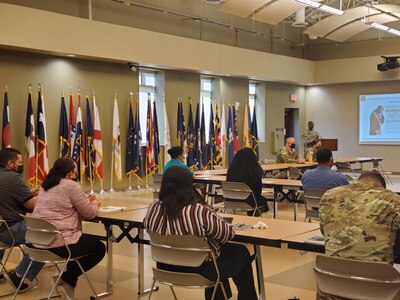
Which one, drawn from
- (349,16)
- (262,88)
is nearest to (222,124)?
(262,88)

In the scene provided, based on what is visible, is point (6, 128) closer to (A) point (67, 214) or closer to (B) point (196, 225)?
(A) point (67, 214)

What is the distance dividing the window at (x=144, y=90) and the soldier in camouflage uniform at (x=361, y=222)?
9.89m

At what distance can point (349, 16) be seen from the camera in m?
14.5

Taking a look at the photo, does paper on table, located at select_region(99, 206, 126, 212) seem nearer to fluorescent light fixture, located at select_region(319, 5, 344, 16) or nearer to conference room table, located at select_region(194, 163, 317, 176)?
conference room table, located at select_region(194, 163, 317, 176)

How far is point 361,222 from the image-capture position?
9.73ft

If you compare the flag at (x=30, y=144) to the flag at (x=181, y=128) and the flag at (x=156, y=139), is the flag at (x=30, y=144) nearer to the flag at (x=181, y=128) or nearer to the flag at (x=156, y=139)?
the flag at (x=156, y=139)

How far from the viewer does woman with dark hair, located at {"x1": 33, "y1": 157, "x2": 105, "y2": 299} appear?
428 cm

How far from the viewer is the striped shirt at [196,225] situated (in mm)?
3521

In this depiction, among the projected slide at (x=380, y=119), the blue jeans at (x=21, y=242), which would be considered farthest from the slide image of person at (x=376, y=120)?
the blue jeans at (x=21, y=242)

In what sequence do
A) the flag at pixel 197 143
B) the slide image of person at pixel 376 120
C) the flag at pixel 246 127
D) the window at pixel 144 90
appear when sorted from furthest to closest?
the slide image of person at pixel 376 120 < the flag at pixel 246 127 < the flag at pixel 197 143 < the window at pixel 144 90

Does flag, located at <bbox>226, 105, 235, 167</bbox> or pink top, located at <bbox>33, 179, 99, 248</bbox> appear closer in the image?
pink top, located at <bbox>33, 179, 99, 248</bbox>

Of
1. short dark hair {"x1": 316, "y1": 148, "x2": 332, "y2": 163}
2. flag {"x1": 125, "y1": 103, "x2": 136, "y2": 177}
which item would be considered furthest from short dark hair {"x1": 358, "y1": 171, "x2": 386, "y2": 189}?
flag {"x1": 125, "y1": 103, "x2": 136, "y2": 177}

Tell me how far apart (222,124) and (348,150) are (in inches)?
200

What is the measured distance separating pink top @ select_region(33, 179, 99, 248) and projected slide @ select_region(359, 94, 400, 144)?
13950 millimetres
